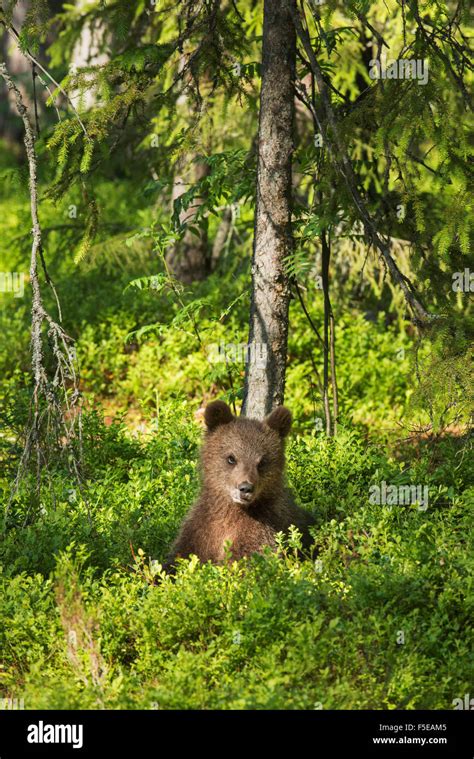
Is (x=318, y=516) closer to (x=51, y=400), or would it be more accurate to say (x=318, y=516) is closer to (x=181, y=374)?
(x=51, y=400)

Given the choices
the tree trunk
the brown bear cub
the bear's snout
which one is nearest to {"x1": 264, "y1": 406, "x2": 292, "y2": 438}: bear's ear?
the brown bear cub

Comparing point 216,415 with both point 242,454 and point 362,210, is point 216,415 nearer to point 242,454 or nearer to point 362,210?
point 242,454

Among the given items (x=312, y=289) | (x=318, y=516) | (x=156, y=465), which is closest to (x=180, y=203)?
(x=156, y=465)

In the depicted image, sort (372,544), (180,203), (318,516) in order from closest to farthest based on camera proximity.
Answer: (372,544)
(318,516)
(180,203)

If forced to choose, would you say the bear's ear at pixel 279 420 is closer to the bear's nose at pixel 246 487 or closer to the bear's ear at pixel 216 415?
the bear's ear at pixel 216 415

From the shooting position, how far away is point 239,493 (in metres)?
6.71

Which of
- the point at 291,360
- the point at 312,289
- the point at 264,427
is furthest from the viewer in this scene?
the point at 312,289

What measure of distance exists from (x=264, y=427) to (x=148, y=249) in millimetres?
7563

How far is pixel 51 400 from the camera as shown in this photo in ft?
21.9

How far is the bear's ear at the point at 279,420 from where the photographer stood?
7.29 metres

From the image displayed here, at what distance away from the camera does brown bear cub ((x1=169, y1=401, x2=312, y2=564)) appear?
22.4 ft

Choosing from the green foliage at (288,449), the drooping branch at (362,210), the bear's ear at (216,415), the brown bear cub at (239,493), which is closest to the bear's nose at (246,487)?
the brown bear cub at (239,493)

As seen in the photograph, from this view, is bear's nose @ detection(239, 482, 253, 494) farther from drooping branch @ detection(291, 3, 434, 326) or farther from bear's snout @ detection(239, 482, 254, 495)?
drooping branch @ detection(291, 3, 434, 326)

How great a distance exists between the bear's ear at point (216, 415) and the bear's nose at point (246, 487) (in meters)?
0.74
